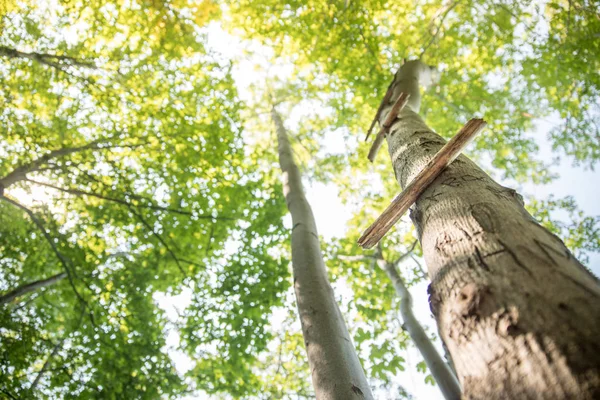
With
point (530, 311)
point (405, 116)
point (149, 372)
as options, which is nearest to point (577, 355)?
point (530, 311)

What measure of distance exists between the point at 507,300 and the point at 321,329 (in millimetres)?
1821

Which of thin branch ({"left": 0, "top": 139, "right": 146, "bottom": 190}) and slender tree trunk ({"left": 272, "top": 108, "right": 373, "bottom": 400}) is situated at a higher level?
thin branch ({"left": 0, "top": 139, "right": 146, "bottom": 190})

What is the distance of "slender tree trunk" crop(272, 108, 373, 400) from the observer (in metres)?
2.14

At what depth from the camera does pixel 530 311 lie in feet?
2.81

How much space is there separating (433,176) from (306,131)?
9.76 meters

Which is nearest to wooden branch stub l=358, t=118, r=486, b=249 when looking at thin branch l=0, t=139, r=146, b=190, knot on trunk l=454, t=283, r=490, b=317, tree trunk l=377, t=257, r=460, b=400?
knot on trunk l=454, t=283, r=490, b=317

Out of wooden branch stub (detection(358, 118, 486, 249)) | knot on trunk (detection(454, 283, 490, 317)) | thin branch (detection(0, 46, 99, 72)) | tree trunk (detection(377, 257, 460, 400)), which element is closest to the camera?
knot on trunk (detection(454, 283, 490, 317))

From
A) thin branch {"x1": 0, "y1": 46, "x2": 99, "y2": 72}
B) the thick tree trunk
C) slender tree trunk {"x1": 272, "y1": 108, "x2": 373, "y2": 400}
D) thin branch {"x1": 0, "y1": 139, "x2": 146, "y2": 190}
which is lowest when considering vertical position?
the thick tree trunk

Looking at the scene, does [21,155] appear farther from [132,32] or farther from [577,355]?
[577,355]

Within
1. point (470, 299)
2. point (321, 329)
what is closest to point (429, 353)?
point (321, 329)

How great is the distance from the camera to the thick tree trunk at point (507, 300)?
736 millimetres

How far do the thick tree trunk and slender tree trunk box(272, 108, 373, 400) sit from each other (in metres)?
1.28

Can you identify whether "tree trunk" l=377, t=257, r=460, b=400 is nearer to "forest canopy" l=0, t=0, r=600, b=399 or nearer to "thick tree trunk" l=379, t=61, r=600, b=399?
"forest canopy" l=0, t=0, r=600, b=399

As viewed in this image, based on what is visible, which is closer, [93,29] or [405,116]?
[405,116]
